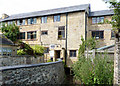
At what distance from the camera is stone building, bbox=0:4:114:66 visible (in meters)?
15.2

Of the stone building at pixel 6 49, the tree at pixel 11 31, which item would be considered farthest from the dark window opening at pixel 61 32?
the tree at pixel 11 31

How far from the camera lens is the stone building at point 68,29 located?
15.2 m

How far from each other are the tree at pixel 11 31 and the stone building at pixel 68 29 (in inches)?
95.1

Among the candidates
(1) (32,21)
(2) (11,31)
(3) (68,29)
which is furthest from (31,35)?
(3) (68,29)

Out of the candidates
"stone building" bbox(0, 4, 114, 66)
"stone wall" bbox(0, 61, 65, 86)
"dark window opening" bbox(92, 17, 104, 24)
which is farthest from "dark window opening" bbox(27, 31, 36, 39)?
"stone wall" bbox(0, 61, 65, 86)

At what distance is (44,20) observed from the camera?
17188 mm

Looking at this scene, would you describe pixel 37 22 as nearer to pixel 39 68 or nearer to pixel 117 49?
pixel 39 68

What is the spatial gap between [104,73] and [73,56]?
390 inches

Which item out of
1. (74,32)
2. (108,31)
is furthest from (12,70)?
(108,31)

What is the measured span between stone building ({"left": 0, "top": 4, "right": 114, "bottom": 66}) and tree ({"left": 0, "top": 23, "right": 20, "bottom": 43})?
7.93 feet

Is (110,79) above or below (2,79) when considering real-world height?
below

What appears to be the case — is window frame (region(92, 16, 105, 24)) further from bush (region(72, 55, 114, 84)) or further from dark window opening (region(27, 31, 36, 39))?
bush (region(72, 55, 114, 84))

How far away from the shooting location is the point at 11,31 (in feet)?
57.5

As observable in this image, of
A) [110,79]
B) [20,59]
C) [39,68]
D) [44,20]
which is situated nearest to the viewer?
[110,79]
